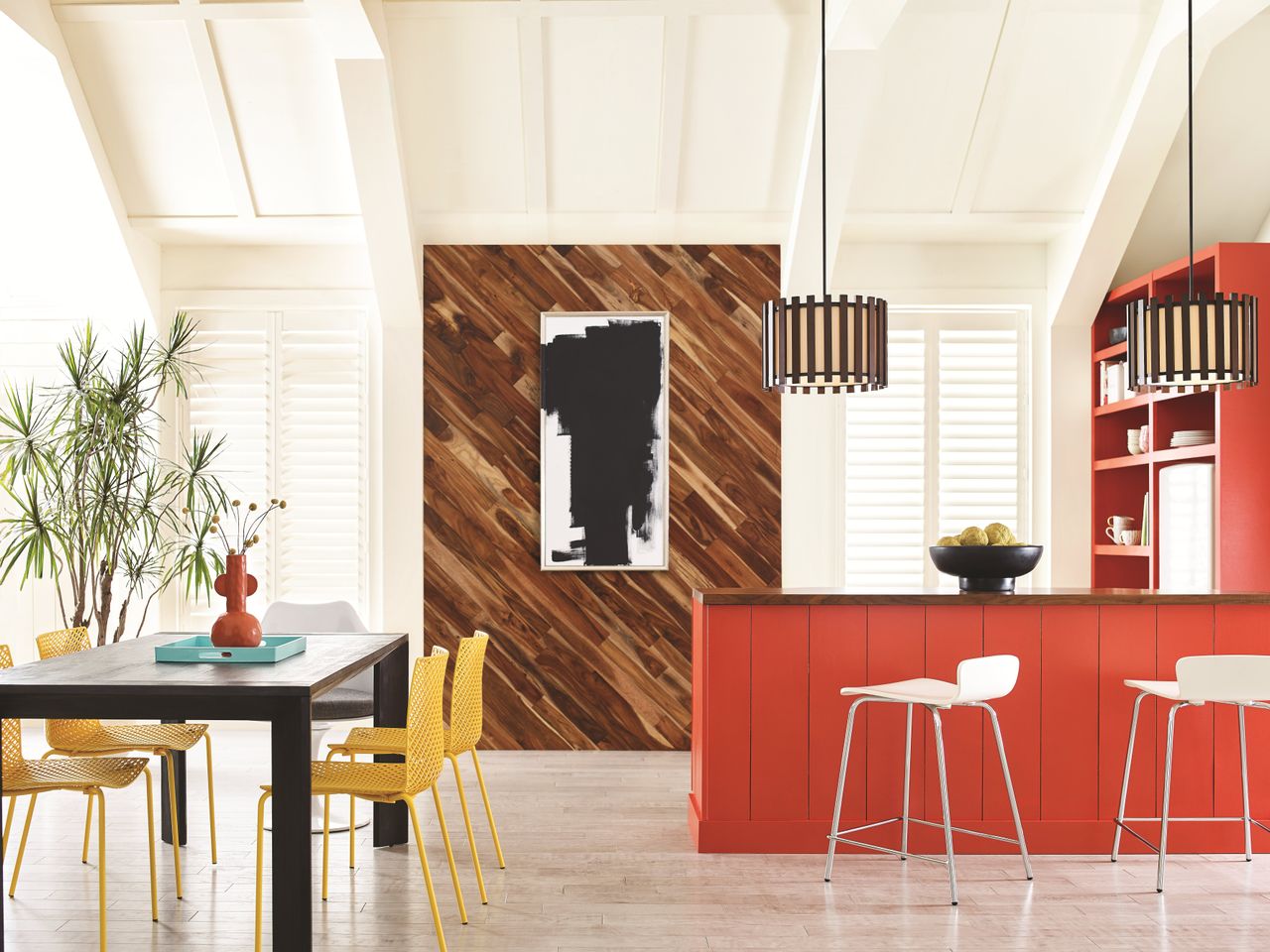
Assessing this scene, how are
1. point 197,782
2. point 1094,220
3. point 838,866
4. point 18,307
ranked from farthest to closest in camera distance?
1. point 18,307
2. point 1094,220
3. point 197,782
4. point 838,866

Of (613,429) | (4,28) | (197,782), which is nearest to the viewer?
(4,28)

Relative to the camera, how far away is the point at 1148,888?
352 centimetres

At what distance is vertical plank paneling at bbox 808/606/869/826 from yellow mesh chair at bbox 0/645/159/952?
2221mm

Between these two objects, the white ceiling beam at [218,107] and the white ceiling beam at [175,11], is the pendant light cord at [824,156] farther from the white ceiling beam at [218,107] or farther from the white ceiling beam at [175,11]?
the white ceiling beam at [218,107]

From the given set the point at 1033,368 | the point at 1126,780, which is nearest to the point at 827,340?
the point at 1126,780

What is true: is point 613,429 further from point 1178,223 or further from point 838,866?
point 1178,223

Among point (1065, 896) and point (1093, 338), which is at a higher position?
point (1093, 338)

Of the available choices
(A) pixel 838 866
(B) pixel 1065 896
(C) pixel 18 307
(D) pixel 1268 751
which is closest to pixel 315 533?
(C) pixel 18 307

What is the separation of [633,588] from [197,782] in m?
2.29

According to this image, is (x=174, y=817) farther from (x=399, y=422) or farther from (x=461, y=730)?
(x=399, y=422)

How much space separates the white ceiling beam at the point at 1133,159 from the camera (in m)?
4.48

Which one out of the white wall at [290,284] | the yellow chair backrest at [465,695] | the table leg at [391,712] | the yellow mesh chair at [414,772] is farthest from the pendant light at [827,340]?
the white wall at [290,284]

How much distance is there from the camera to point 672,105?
5.02 meters

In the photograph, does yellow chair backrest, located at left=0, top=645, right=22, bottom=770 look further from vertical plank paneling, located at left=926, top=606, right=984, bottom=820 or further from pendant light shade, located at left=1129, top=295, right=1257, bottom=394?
pendant light shade, located at left=1129, top=295, right=1257, bottom=394
